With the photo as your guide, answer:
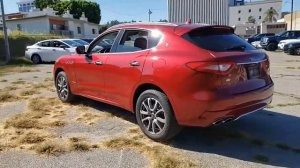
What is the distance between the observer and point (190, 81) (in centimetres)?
450

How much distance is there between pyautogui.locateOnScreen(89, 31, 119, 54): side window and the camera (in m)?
6.12

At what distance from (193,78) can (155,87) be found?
78cm

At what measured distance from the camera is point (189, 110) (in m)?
4.59

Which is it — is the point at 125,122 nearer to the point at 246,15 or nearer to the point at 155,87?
the point at 155,87

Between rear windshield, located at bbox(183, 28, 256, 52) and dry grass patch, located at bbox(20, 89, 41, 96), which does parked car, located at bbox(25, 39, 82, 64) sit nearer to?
dry grass patch, located at bbox(20, 89, 41, 96)

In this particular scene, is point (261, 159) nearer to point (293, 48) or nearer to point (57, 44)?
point (57, 44)

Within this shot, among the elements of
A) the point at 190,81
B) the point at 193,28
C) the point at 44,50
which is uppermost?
the point at 193,28

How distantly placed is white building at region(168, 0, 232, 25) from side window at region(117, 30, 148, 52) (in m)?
102

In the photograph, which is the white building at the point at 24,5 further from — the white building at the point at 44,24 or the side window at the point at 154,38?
the side window at the point at 154,38

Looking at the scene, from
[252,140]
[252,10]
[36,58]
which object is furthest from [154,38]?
[252,10]

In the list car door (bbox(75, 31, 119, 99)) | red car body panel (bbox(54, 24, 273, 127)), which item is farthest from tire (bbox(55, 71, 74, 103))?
red car body panel (bbox(54, 24, 273, 127))

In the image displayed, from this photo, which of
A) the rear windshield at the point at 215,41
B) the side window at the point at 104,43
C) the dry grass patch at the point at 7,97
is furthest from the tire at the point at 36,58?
the rear windshield at the point at 215,41

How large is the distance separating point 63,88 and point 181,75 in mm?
3874

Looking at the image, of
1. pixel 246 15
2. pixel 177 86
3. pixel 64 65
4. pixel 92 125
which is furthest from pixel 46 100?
pixel 246 15
